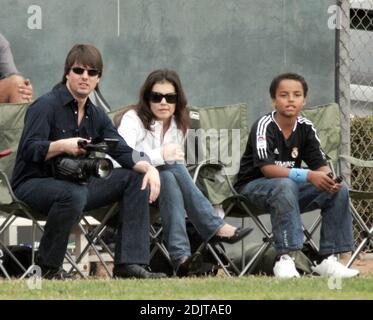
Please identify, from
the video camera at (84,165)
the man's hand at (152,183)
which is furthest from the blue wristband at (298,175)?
the video camera at (84,165)

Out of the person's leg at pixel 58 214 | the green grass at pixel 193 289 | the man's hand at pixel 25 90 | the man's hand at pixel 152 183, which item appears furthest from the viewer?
the man's hand at pixel 25 90

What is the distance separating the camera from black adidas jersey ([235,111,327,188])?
8738 mm

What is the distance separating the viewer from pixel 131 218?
8.04 m

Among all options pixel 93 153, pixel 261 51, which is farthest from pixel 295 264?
pixel 261 51

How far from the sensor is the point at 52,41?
33.5 feet

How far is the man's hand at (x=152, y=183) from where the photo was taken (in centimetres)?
801

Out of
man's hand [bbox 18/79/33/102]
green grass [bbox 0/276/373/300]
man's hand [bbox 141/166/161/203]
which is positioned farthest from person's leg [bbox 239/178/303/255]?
man's hand [bbox 18/79/33/102]

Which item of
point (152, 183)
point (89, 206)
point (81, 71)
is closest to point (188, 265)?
point (152, 183)

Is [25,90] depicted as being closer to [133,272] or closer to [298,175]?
[133,272]

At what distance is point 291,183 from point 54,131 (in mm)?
1482

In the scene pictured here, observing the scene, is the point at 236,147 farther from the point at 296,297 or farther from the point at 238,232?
the point at 296,297

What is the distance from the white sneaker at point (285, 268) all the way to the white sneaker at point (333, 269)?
0.74 ft

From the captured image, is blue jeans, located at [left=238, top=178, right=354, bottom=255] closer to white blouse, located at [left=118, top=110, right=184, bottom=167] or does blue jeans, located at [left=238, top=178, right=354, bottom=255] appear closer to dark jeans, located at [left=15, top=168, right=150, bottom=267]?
white blouse, located at [left=118, top=110, right=184, bottom=167]

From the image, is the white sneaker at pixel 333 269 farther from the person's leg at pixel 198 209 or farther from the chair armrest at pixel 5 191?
the chair armrest at pixel 5 191
